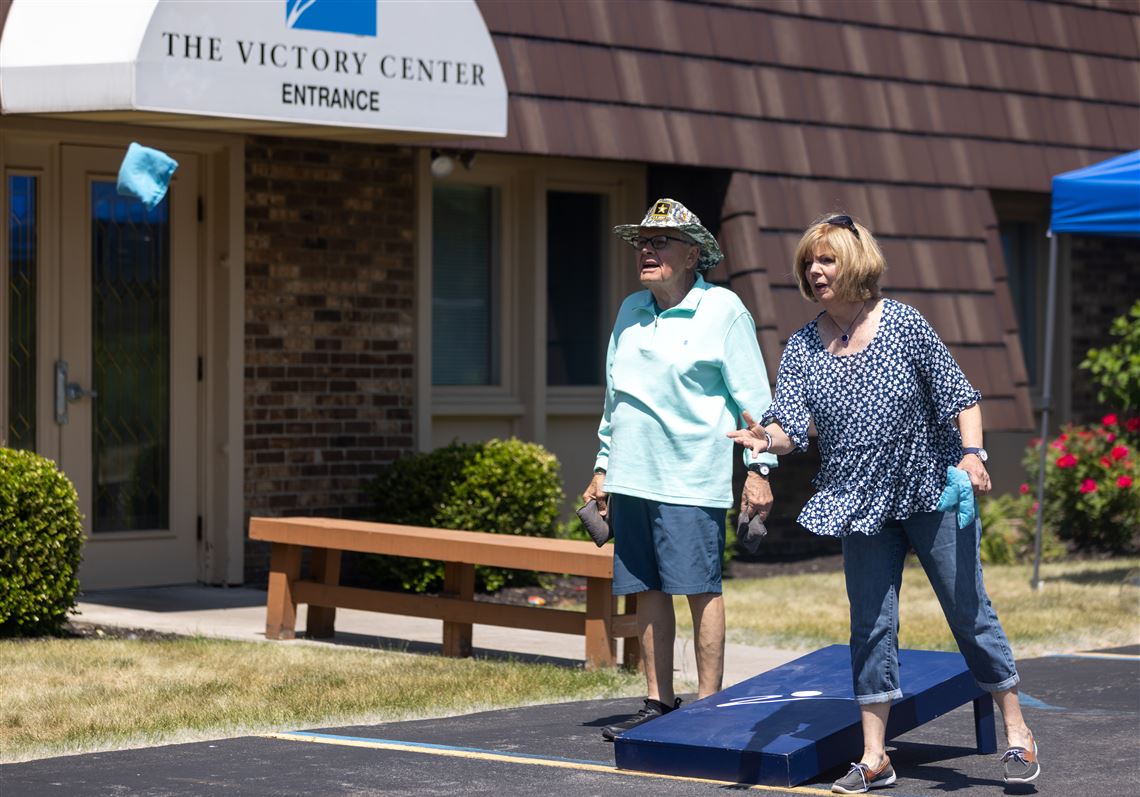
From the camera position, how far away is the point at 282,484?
36.2 ft

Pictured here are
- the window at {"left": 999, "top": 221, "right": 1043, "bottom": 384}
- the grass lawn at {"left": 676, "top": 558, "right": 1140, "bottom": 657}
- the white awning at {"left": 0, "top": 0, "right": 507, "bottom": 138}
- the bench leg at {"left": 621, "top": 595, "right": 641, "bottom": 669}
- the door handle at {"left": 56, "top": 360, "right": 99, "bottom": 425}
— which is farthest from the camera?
the window at {"left": 999, "top": 221, "right": 1043, "bottom": 384}

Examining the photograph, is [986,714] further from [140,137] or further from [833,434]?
[140,137]

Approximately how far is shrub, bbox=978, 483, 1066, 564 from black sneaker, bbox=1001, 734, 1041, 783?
24.3 feet

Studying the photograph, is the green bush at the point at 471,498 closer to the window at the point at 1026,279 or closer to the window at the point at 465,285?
the window at the point at 465,285

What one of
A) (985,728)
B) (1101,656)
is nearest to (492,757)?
(985,728)

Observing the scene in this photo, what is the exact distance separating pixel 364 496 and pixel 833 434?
615 cm

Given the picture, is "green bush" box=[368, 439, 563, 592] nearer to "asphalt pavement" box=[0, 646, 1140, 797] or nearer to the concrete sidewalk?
the concrete sidewalk

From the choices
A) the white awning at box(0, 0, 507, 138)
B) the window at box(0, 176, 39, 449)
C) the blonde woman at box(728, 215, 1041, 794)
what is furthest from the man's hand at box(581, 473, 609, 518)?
the window at box(0, 176, 39, 449)

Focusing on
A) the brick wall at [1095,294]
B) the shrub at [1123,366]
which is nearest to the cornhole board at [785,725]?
the shrub at [1123,366]

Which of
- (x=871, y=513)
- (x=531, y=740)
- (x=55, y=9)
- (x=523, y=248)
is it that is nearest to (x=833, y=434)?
(x=871, y=513)

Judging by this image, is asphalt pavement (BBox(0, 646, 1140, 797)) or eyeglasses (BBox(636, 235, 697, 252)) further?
eyeglasses (BBox(636, 235, 697, 252))

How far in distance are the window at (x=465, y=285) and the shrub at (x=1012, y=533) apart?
365 cm

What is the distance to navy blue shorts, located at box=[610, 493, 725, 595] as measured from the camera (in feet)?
20.9

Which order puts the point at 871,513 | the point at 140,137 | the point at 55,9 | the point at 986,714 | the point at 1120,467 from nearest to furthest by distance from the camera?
the point at 871,513, the point at 986,714, the point at 55,9, the point at 140,137, the point at 1120,467
